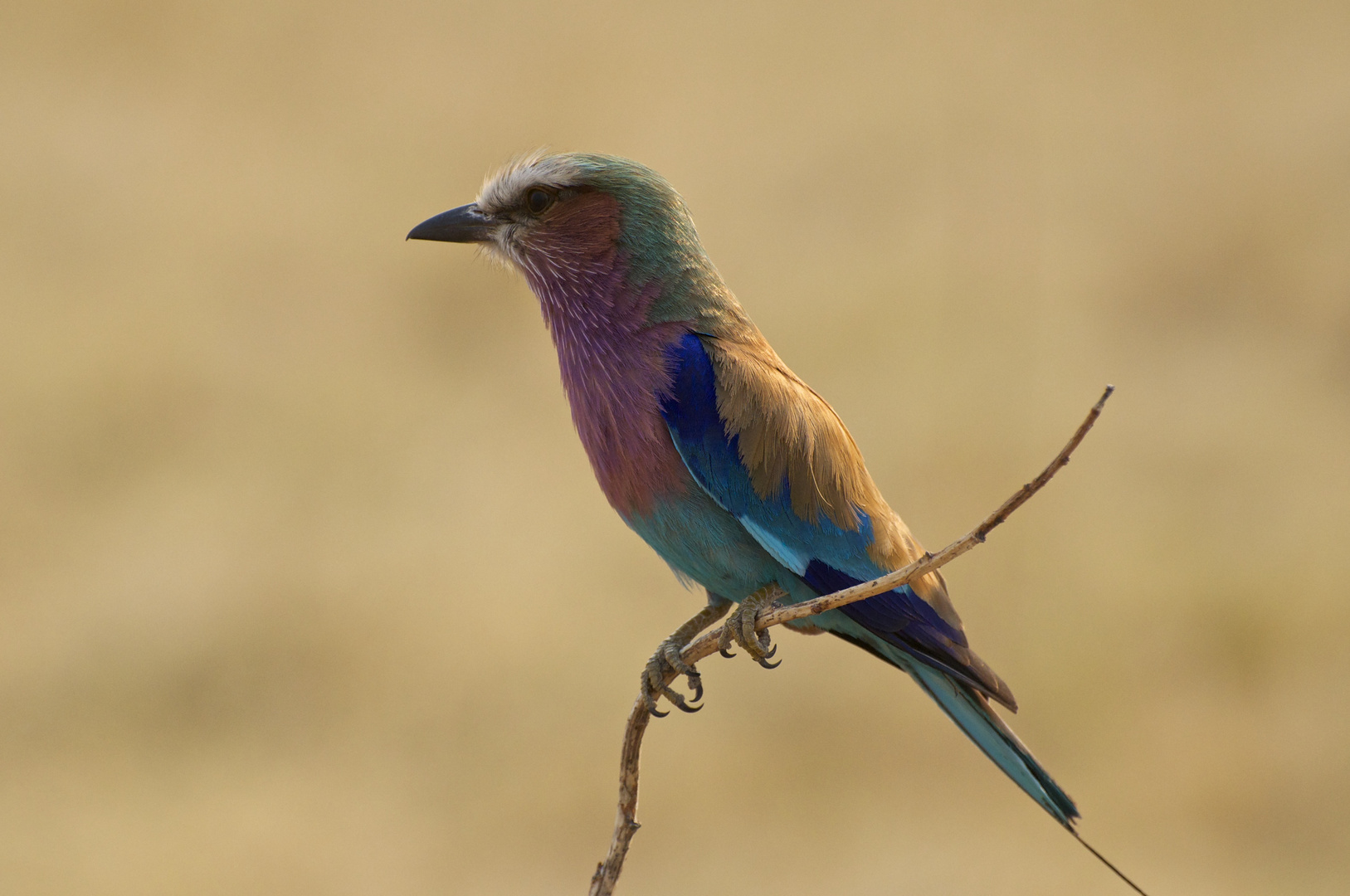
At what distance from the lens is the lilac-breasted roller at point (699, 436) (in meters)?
2.40

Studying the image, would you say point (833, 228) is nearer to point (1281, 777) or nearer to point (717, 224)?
point (717, 224)

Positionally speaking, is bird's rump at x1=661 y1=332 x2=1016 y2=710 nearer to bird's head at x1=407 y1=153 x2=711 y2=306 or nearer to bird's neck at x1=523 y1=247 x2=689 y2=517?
bird's neck at x1=523 y1=247 x2=689 y2=517

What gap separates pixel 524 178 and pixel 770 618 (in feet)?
3.68

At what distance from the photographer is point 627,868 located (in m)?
7.24

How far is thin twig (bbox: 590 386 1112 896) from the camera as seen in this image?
1604 millimetres

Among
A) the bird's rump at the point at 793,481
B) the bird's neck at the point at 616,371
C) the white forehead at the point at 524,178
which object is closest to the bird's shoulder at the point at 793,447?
A: the bird's rump at the point at 793,481

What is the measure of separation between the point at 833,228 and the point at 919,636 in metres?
5.98

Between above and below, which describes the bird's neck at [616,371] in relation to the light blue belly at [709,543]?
above

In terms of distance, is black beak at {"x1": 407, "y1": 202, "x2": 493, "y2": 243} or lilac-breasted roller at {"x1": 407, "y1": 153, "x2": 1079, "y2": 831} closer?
lilac-breasted roller at {"x1": 407, "y1": 153, "x2": 1079, "y2": 831}

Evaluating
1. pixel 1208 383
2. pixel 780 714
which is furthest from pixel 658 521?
pixel 1208 383

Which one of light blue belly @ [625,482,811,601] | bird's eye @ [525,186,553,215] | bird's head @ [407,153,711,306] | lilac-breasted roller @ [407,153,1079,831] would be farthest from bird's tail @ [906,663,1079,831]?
bird's eye @ [525,186,553,215]

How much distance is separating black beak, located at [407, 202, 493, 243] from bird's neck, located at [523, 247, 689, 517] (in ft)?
0.64

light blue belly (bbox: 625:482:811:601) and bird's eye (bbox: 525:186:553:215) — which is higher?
bird's eye (bbox: 525:186:553:215)

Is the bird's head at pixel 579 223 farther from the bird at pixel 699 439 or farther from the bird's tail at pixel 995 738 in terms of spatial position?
the bird's tail at pixel 995 738
